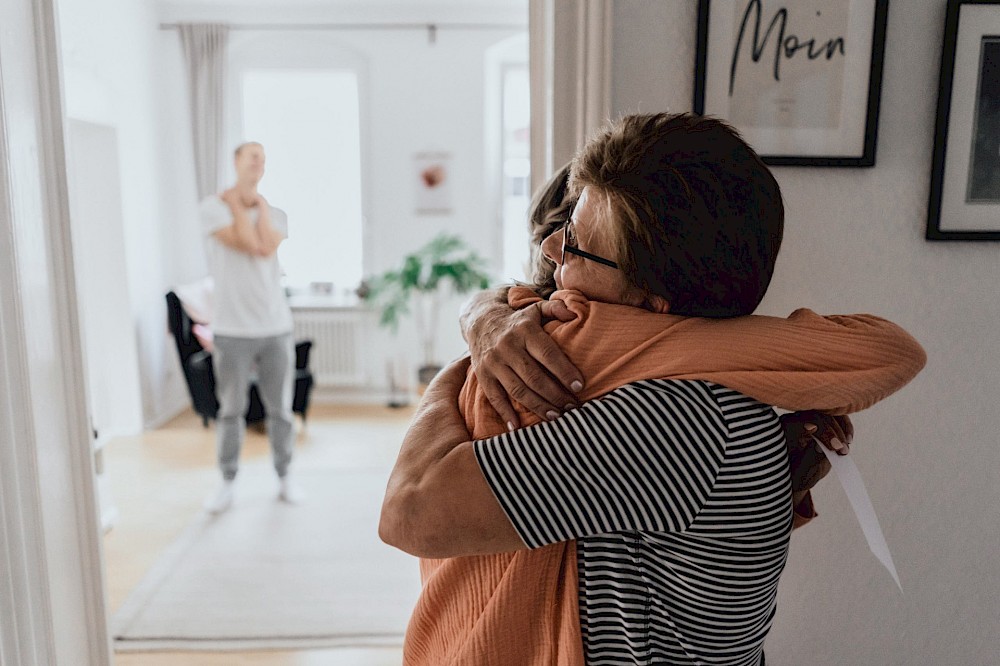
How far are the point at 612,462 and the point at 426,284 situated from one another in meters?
4.54

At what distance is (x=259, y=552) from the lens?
3.15 meters

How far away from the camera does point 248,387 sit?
11.8ft

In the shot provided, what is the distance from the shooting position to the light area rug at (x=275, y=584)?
2.52 metres

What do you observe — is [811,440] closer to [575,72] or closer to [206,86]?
[575,72]

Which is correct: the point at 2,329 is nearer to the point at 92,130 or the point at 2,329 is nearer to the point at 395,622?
the point at 395,622

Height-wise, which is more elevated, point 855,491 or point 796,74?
point 796,74

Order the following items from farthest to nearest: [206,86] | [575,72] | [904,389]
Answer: [206,86]
[904,389]
[575,72]

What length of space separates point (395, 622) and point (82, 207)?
3.47 meters

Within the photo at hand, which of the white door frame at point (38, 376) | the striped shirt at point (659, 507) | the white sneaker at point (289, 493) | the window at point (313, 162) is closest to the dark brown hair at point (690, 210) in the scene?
the striped shirt at point (659, 507)

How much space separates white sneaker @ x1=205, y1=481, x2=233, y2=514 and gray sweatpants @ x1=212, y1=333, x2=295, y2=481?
4 centimetres

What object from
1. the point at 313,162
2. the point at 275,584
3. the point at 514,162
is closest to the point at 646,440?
the point at 275,584

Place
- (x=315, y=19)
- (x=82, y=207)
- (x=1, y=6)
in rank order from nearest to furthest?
1. (x=1, y=6)
2. (x=82, y=207)
3. (x=315, y=19)

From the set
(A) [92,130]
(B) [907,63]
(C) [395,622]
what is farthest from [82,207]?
(B) [907,63]

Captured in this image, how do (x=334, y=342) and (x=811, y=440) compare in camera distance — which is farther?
(x=334, y=342)
